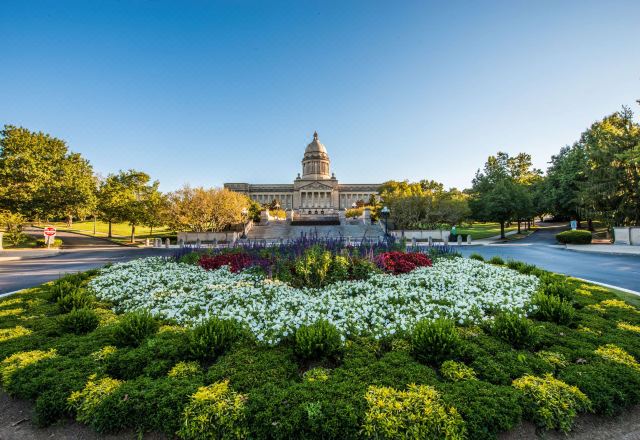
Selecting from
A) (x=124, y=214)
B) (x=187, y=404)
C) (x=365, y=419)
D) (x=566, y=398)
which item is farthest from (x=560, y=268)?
(x=124, y=214)

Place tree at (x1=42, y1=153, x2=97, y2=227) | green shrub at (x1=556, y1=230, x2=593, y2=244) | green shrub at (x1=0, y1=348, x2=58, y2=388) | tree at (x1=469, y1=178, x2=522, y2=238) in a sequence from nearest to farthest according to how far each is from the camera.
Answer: green shrub at (x1=0, y1=348, x2=58, y2=388) → green shrub at (x1=556, y1=230, x2=593, y2=244) → tree at (x1=42, y1=153, x2=97, y2=227) → tree at (x1=469, y1=178, x2=522, y2=238)

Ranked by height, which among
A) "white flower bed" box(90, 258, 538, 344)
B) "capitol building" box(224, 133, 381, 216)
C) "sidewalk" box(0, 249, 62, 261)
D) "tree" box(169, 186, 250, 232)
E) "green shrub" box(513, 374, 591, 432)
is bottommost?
"sidewalk" box(0, 249, 62, 261)

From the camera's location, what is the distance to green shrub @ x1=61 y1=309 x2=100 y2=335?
5.95 m

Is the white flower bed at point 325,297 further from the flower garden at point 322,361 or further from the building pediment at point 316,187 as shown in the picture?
the building pediment at point 316,187

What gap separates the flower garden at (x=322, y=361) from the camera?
11.2ft

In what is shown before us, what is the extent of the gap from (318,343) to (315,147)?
4219 inches

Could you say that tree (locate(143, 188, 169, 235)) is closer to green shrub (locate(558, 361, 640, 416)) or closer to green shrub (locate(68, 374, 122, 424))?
green shrub (locate(68, 374, 122, 424))

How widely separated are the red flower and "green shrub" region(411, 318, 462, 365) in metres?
5.86

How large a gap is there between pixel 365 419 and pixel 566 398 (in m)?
2.47

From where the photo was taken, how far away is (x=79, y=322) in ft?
19.6

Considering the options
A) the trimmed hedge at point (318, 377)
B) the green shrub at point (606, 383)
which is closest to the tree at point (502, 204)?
the trimmed hedge at point (318, 377)

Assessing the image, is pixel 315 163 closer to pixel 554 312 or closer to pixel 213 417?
pixel 554 312

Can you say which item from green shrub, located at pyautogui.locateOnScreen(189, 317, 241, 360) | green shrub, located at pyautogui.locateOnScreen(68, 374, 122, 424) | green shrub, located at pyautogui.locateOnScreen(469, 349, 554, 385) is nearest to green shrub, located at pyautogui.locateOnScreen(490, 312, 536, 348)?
green shrub, located at pyautogui.locateOnScreen(469, 349, 554, 385)

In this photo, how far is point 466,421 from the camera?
3.36m
